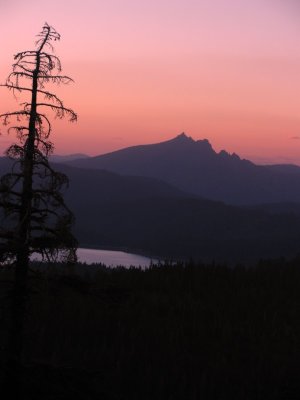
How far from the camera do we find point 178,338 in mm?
29891

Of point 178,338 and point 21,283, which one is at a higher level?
point 21,283

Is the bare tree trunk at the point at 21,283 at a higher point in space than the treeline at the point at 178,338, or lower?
higher

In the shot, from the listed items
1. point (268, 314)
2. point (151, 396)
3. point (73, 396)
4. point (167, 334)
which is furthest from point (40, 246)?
point (268, 314)

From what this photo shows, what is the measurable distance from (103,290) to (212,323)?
2144 cm

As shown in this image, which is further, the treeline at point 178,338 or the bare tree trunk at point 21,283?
the treeline at point 178,338

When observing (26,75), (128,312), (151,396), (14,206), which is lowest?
(151,396)

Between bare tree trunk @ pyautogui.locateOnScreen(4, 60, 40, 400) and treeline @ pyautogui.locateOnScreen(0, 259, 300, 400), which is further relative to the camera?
treeline @ pyautogui.locateOnScreen(0, 259, 300, 400)

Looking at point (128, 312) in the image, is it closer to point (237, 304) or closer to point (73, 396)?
point (237, 304)

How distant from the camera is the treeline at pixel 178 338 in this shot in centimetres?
2578

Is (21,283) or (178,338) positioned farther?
(178,338)

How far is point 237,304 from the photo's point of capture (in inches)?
1421

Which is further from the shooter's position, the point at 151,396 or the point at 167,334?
the point at 167,334

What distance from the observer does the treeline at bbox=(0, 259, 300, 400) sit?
25781 mm

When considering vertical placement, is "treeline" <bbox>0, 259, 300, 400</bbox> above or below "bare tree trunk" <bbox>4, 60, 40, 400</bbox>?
below
